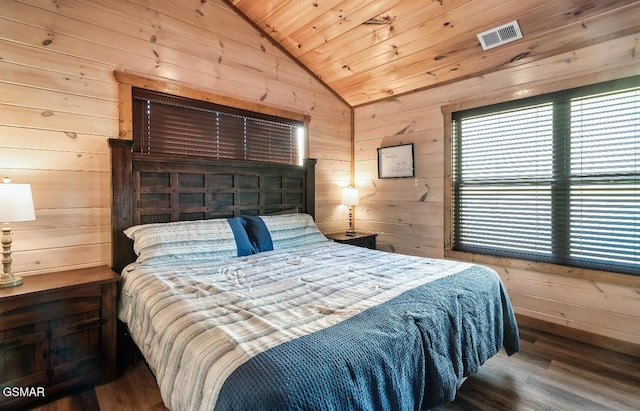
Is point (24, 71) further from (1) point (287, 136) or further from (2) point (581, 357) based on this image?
(2) point (581, 357)

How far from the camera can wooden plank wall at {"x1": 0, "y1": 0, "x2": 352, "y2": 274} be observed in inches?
83.7

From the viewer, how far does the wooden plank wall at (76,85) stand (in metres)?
2.12

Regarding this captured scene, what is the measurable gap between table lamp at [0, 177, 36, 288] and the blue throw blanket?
69.0 inches

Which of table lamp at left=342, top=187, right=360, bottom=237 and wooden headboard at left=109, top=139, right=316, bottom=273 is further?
table lamp at left=342, top=187, right=360, bottom=237

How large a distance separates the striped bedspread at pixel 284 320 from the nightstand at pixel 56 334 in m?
0.15

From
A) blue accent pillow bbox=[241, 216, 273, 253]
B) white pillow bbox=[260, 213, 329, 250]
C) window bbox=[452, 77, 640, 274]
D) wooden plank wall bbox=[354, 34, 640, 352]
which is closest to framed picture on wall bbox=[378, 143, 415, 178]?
wooden plank wall bbox=[354, 34, 640, 352]

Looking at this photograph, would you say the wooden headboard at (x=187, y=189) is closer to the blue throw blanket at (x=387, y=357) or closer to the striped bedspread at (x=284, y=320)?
the striped bedspread at (x=284, y=320)

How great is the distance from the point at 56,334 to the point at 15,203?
79cm

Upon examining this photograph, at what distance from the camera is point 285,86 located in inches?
142

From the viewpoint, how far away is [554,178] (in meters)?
2.71

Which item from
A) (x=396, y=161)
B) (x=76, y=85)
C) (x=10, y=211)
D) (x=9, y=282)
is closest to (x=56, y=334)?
(x=9, y=282)

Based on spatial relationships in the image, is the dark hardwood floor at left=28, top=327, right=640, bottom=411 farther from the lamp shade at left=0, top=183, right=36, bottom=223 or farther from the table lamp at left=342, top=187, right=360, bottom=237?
the table lamp at left=342, top=187, right=360, bottom=237

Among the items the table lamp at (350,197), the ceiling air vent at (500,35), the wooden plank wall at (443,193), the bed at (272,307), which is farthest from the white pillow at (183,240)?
the ceiling air vent at (500,35)

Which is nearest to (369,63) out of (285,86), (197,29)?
(285,86)
